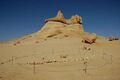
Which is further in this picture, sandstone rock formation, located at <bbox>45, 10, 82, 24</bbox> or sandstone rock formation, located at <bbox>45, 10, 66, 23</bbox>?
sandstone rock formation, located at <bbox>45, 10, 82, 24</bbox>

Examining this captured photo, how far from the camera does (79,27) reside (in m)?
47.5

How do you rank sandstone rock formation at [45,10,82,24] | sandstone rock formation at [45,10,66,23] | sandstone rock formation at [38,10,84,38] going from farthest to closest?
sandstone rock formation at [45,10,82,24]
sandstone rock formation at [45,10,66,23]
sandstone rock formation at [38,10,84,38]

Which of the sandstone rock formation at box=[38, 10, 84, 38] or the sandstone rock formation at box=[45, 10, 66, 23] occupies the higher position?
the sandstone rock formation at box=[45, 10, 66, 23]

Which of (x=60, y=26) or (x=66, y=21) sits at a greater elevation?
(x=66, y=21)

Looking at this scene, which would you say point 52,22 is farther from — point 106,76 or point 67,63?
point 106,76

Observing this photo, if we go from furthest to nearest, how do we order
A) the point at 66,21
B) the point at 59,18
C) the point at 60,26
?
the point at 66,21, the point at 59,18, the point at 60,26

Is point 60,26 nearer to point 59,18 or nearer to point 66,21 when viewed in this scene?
point 59,18

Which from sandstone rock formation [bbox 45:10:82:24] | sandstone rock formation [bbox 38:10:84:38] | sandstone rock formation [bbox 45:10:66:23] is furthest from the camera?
sandstone rock formation [bbox 45:10:82:24]

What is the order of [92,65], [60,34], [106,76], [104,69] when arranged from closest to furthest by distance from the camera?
[106,76] → [104,69] → [92,65] → [60,34]

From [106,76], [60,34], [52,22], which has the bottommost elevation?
[106,76]

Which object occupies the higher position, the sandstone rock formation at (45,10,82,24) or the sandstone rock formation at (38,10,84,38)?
the sandstone rock formation at (45,10,82,24)

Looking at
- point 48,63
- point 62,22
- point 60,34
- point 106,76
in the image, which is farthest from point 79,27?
point 106,76

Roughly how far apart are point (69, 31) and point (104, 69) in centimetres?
3269

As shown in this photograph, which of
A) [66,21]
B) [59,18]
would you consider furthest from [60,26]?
[66,21]
